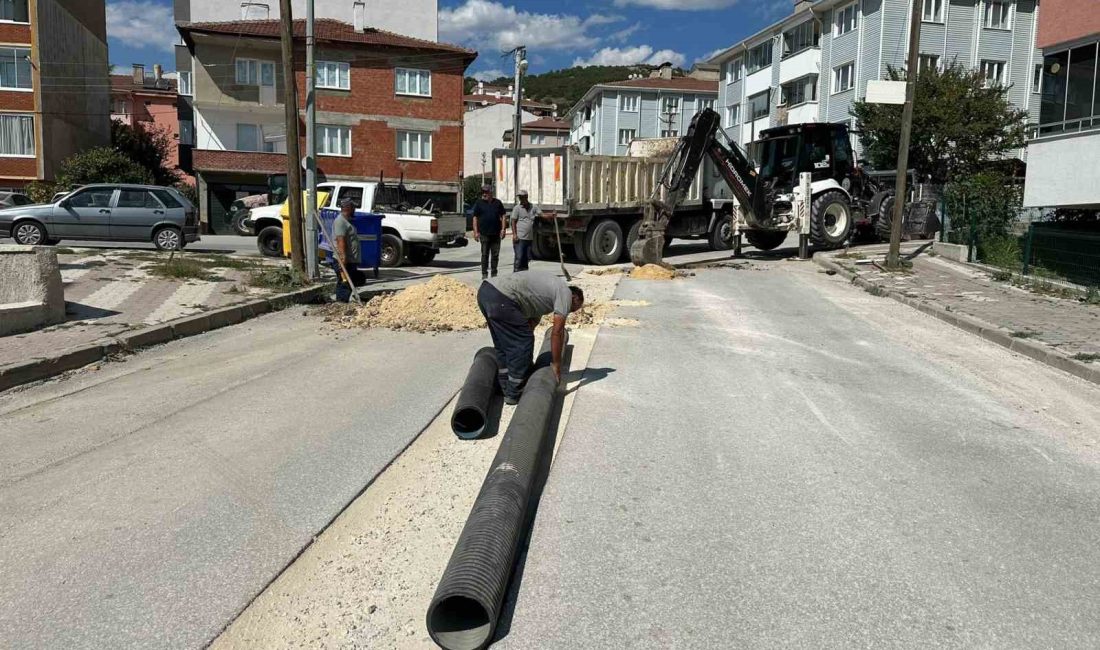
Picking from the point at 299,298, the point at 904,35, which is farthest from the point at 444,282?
the point at 904,35

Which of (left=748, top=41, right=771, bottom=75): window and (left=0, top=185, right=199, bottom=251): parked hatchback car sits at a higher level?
(left=748, top=41, right=771, bottom=75): window

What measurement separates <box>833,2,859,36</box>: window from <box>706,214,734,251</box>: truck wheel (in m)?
22.1

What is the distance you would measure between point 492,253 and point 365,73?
101 ft

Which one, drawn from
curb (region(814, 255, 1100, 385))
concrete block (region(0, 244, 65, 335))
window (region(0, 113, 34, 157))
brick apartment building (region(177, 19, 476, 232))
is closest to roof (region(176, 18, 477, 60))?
brick apartment building (region(177, 19, 476, 232))

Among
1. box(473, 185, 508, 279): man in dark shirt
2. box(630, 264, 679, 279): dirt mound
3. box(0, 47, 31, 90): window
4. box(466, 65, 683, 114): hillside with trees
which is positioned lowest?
box(630, 264, 679, 279): dirt mound

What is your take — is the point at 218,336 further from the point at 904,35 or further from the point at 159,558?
the point at 904,35

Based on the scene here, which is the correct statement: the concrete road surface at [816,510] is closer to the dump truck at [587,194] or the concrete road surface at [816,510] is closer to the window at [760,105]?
the dump truck at [587,194]

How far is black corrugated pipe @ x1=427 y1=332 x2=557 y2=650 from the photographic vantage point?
3.36m

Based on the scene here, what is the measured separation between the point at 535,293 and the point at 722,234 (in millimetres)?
17481

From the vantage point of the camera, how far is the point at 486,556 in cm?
365

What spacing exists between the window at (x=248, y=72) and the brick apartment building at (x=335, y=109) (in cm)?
5

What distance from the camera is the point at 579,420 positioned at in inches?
260

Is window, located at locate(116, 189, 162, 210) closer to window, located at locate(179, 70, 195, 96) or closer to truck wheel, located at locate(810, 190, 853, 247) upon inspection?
truck wheel, located at locate(810, 190, 853, 247)

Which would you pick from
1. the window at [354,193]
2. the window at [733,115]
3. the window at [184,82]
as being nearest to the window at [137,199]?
the window at [354,193]
